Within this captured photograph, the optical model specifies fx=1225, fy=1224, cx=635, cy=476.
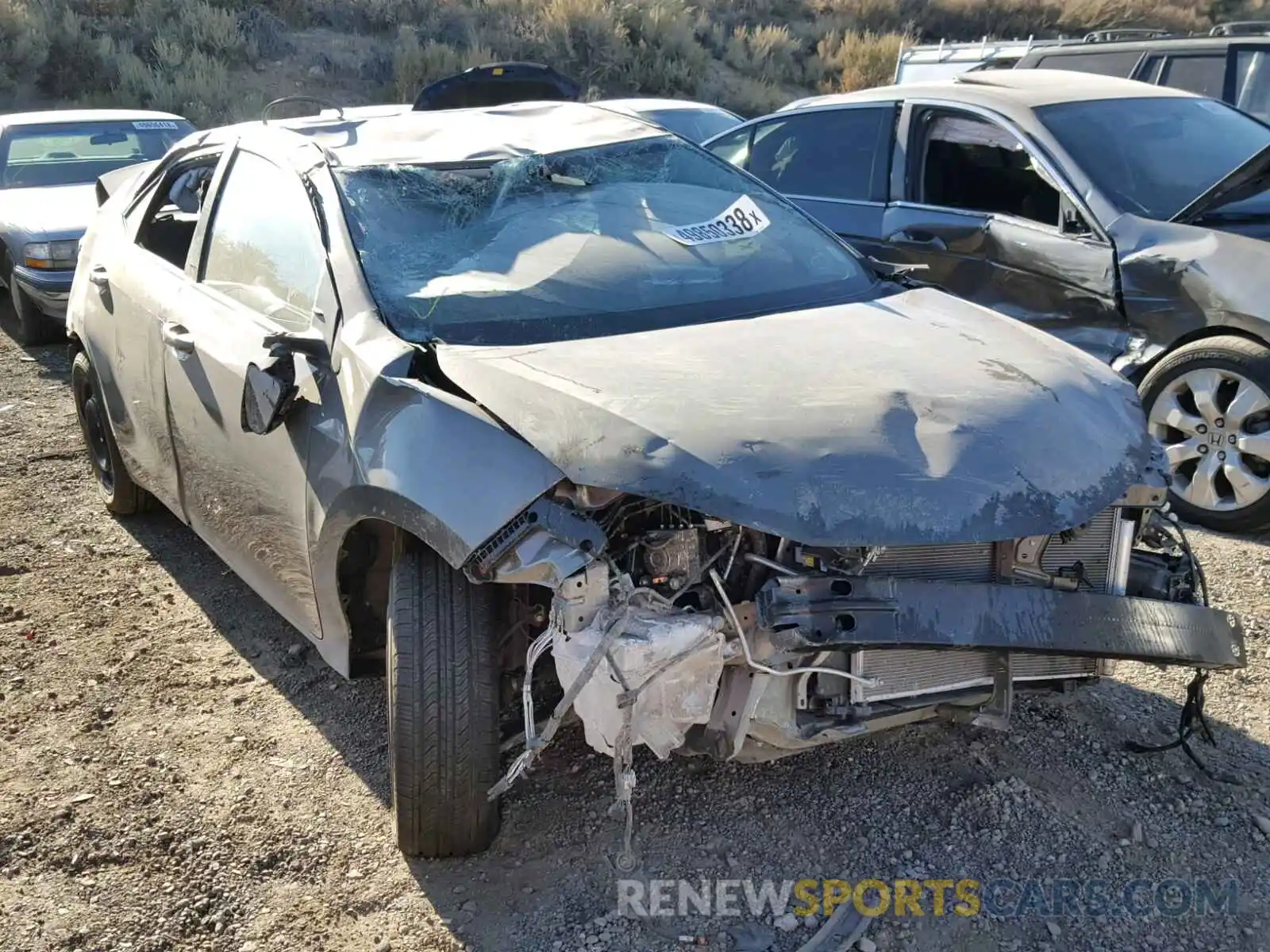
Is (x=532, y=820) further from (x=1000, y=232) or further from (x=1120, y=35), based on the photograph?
(x=1120, y=35)

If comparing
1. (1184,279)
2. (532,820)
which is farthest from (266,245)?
(1184,279)

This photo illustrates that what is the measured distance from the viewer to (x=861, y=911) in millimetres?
2773

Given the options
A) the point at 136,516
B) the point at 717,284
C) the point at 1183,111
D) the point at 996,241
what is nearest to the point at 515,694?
the point at 717,284

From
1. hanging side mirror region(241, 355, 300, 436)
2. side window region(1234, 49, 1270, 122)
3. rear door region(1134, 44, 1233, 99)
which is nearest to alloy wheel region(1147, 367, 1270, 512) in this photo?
hanging side mirror region(241, 355, 300, 436)

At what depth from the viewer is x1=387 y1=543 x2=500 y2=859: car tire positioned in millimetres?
2752

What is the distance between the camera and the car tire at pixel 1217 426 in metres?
4.72

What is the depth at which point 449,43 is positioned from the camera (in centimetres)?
2042

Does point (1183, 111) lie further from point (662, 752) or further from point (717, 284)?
point (662, 752)

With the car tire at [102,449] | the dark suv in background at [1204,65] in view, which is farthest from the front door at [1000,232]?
the car tire at [102,449]

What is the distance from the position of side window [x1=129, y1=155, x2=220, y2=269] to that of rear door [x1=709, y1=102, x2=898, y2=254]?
284 centimetres

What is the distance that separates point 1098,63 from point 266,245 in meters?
6.81

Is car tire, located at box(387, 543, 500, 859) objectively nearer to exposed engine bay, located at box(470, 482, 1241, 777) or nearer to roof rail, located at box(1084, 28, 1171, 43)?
exposed engine bay, located at box(470, 482, 1241, 777)

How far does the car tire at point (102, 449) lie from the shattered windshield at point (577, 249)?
6.83 ft

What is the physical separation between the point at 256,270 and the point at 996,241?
3347 mm
